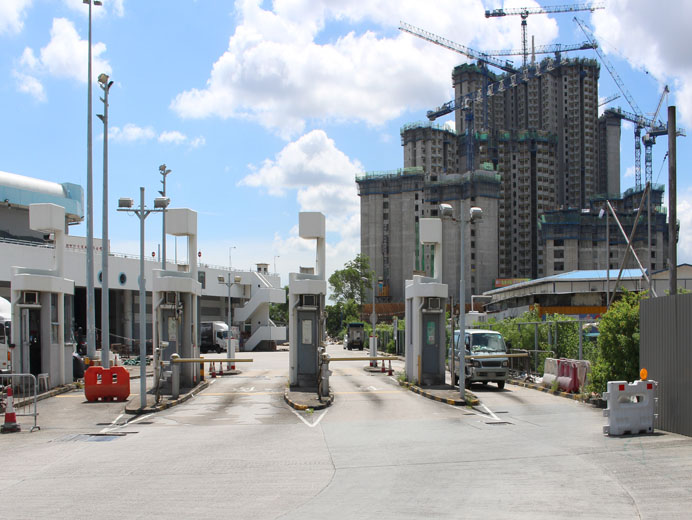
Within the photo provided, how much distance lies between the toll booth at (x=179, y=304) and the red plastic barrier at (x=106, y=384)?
1352 mm

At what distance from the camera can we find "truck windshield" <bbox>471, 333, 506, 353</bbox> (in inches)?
987

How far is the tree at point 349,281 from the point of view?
118 m

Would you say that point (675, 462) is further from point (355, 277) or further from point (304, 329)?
point (355, 277)

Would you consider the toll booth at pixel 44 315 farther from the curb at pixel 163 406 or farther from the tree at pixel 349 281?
the tree at pixel 349 281

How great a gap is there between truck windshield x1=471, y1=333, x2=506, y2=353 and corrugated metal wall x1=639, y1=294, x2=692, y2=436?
10517 mm

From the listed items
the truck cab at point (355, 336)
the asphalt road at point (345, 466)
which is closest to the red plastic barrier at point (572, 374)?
the asphalt road at point (345, 466)

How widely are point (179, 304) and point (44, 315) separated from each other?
4735mm

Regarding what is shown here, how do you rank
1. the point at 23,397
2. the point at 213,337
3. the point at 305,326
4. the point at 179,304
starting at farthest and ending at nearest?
the point at 213,337
the point at 305,326
the point at 179,304
the point at 23,397

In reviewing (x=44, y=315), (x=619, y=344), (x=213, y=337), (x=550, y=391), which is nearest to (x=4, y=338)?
(x=44, y=315)

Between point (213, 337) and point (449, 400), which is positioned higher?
point (449, 400)

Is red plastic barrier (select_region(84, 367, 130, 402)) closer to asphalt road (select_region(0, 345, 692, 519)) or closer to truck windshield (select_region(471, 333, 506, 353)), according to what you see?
asphalt road (select_region(0, 345, 692, 519))

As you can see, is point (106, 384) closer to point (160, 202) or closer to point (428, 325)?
point (160, 202)

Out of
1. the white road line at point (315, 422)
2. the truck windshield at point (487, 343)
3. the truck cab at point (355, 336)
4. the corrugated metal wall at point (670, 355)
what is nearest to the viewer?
the corrugated metal wall at point (670, 355)

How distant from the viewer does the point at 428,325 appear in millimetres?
24438
